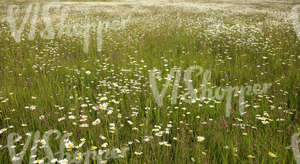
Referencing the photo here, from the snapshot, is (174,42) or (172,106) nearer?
(172,106)

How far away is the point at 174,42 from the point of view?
858cm

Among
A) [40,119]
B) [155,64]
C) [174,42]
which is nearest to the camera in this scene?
[40,119]

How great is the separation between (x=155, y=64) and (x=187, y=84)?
1548 millimetres

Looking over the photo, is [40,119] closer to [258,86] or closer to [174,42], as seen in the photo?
[258,86]

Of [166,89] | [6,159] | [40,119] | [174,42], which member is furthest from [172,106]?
[174,42]

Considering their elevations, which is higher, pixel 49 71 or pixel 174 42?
pixel 174 42

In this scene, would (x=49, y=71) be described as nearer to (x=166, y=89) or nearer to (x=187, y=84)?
(x=166, y=89)

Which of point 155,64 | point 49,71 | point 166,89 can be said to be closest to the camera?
point 166,89

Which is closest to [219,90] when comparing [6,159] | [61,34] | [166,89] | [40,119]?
[166,89]

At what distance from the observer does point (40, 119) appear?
10.6 feet

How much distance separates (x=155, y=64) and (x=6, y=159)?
4.21m

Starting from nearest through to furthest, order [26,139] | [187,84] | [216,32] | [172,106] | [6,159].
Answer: [6,159] → [26,139] → [172,106] → [187,84] → [216,32]

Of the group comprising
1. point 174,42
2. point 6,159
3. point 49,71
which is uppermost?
point 174,42

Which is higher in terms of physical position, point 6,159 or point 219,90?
point 219,90
